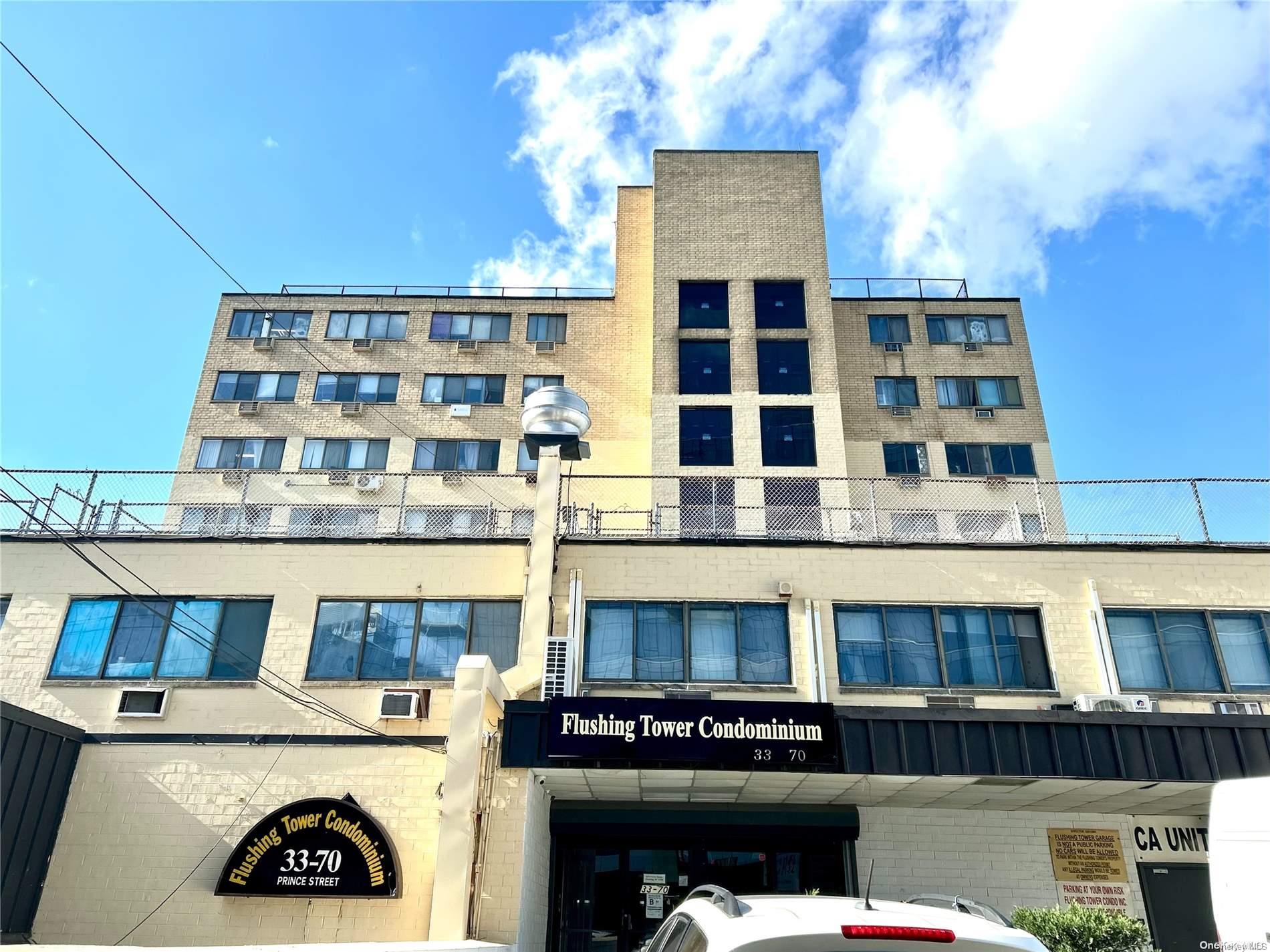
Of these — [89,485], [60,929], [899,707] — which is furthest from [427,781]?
[89,485]

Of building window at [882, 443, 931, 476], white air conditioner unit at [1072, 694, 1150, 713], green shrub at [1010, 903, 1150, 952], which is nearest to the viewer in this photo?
green shrub at [1010, 903, 1150, 952]

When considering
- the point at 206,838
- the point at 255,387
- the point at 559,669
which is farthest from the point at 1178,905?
the point at 255,387

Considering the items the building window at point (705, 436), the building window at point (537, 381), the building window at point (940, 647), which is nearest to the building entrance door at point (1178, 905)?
the building window at point (940, 647)

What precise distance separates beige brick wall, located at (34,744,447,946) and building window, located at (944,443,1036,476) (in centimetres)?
2512

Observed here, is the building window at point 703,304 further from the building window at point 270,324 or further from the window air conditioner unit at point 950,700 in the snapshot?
the window air conditioner unit at point 950,700

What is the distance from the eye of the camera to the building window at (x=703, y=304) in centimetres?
3111

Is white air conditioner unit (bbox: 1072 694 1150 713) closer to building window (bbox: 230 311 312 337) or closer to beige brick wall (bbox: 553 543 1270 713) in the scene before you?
beige brick wall (bbox: 553 543 1270 713)

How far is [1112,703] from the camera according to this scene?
12.7 meters

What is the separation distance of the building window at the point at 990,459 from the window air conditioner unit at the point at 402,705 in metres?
24.3

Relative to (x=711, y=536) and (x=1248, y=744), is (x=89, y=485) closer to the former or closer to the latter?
(x=711, y=536)

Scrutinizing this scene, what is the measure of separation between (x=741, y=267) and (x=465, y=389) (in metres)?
11.4

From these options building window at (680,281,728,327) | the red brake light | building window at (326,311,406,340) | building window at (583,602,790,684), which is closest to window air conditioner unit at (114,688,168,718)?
building window at (583,602,790,684)

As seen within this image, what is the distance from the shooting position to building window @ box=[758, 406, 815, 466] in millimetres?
29047

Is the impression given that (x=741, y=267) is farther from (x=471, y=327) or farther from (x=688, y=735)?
(x=688, y=735)
